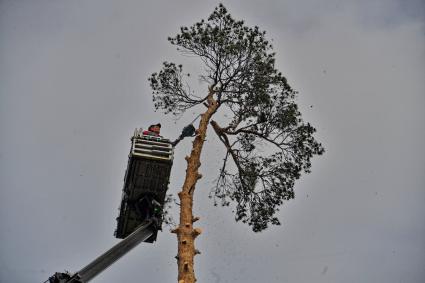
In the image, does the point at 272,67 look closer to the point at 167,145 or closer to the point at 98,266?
the point at 167,145

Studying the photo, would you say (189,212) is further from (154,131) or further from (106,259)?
(106,259)

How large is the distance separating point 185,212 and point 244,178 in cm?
343

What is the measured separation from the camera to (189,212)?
10.9m

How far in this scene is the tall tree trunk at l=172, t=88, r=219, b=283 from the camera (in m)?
9.38

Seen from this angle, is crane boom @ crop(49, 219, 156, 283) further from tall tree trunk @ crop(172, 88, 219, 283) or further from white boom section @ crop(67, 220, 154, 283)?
tall tree trunk @ crop(172, 88, 219, 283)

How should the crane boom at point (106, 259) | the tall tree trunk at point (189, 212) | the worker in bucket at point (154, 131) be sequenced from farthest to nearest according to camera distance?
the worker in bucket at point (154, 131)
the tall tree trunk at point (189, 212)
the crane boom at point (106, 259)

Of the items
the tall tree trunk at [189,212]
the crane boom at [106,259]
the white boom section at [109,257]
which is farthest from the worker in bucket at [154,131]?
the white boom section at [109,257]

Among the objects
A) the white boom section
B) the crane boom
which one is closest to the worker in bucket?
the crane boom

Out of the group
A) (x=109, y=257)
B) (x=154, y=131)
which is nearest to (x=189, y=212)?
(x=154, y=131)

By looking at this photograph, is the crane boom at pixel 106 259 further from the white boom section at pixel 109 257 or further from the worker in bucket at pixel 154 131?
the worker in bucket at pixel 154 131

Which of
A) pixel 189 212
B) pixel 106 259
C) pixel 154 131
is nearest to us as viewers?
pixel 106 259

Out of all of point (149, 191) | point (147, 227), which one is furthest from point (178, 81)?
point (147, 227)

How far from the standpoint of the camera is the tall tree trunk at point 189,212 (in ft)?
30.8

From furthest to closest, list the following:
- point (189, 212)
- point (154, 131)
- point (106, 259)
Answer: point (154, 131)
point (189, 212)
point (106, 259)
